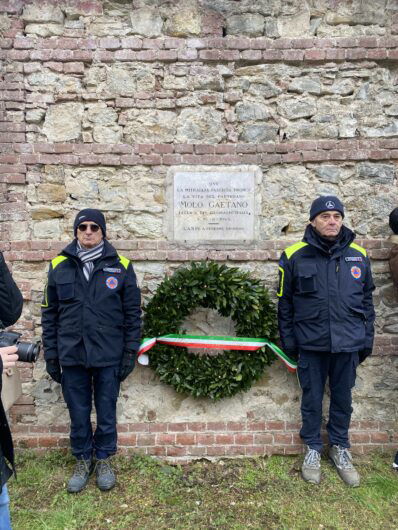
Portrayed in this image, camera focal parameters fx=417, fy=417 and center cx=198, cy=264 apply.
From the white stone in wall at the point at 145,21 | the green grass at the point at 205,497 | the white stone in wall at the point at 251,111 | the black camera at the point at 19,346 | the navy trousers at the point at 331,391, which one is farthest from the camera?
the white stone in wall at the point at 251,111

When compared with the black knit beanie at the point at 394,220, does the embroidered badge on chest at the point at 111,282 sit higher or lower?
lower

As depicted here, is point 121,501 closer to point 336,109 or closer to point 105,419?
point 105,419

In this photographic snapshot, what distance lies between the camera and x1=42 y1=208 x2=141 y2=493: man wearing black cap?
345cm

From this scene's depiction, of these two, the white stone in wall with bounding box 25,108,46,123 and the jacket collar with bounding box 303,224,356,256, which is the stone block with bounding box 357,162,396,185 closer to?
the jacket collar with bounding box 303,224,356,256

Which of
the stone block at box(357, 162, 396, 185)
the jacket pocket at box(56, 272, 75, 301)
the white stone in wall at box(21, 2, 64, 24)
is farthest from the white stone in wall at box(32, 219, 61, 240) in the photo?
the stone block at box(357, 162, 396, 185)

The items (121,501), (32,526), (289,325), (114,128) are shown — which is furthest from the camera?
(114,128)

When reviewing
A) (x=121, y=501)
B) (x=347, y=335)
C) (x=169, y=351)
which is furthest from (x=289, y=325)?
(x=121, y=501)

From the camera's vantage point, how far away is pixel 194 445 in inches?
160

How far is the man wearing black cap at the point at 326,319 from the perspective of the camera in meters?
3.54

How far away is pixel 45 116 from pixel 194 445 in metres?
Result: 3.47

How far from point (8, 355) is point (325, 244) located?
2.58 m

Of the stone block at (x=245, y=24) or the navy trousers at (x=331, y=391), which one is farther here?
the stone block at (x=245, y=24)

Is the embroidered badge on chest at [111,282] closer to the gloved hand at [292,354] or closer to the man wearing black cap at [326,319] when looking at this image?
the man wearing black cap at [326,319]

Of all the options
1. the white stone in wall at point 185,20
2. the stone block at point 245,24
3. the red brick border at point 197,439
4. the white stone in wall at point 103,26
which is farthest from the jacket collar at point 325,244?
the white stone in wall at point 103,26
